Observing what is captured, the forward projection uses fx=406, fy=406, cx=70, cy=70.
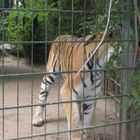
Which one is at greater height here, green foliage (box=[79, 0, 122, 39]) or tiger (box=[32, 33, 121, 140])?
green foliage (box=[79, 0, 122, 39])

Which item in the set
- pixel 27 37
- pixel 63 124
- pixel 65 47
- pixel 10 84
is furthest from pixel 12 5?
pixel 27 37

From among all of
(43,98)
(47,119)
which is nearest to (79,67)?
(43,98)

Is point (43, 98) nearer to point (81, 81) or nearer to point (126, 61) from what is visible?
point (81, 81)

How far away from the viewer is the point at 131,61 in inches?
126

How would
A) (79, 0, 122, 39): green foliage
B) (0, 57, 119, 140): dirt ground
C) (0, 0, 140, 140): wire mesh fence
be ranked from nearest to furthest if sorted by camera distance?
(0, 0, 140, 140): wire mesh fence → (79, 0, 122, 39): green foliage → (0, 57, 119, 140): dirt ground

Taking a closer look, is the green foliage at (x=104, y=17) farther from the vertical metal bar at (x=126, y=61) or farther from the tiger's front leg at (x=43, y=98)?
the tiger's front leg at (x=43, y=98)

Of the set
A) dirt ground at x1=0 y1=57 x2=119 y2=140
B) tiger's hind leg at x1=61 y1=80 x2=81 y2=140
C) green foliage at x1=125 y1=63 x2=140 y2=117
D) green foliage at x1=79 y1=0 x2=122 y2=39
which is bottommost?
dirt ground at x1=0 y1=57 x2=119 y2=140

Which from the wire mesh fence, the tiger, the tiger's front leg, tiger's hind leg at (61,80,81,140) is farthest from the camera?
the tiger's front leg

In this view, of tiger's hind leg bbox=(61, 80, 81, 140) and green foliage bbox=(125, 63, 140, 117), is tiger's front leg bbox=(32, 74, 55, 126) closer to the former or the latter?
tiger's hind leg bbox=(61, 80, 81, 140)

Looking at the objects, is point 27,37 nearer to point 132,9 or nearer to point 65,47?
point 65,47

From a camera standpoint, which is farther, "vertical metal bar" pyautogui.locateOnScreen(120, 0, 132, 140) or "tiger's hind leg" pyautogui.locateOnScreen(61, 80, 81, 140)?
"tiger's hind leg" pyautogui.locateOnScreen(61, 80, 81, 140)

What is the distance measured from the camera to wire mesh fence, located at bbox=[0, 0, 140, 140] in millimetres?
2920

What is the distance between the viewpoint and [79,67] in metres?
4.10

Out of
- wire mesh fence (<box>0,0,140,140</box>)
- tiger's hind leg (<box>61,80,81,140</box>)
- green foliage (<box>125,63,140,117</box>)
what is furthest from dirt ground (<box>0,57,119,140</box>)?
green foliage (<box>125,63,140,117</box>)
